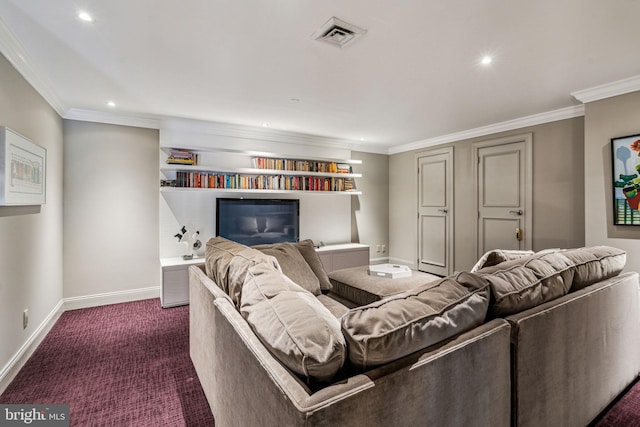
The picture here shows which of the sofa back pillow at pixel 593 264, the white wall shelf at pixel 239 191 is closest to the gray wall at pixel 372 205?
the white wall shelf at pixel 239 191

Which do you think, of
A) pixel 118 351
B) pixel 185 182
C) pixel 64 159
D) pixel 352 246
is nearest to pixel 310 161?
pixel 352 246

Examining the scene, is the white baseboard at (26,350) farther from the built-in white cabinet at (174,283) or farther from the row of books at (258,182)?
the row of books at (258,182)

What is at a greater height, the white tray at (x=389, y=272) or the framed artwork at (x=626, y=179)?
the framed artwork at (x=626, y=179)

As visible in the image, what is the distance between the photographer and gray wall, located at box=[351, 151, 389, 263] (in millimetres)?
5785

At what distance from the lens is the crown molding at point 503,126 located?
A: 11.8 feet

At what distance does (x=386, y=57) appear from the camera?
2.37m

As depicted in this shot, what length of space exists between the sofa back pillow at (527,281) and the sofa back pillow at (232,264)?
1.02 metres

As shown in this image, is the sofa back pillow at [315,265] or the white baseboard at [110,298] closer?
the sofa back pillow at [315,265]

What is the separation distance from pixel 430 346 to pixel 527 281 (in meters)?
A: 0.71

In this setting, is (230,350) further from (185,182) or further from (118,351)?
(185,182)

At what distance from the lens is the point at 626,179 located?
286 cm

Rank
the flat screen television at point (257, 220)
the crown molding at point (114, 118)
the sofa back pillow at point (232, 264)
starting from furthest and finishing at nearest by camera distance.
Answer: the flat screen television at point (257, 220)
the crown molding at point (114, 118)
the sofa back pillow at point (232, 264)

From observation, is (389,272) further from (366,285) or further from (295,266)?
(295,266)

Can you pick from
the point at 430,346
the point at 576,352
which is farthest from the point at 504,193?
the point at 430,346
